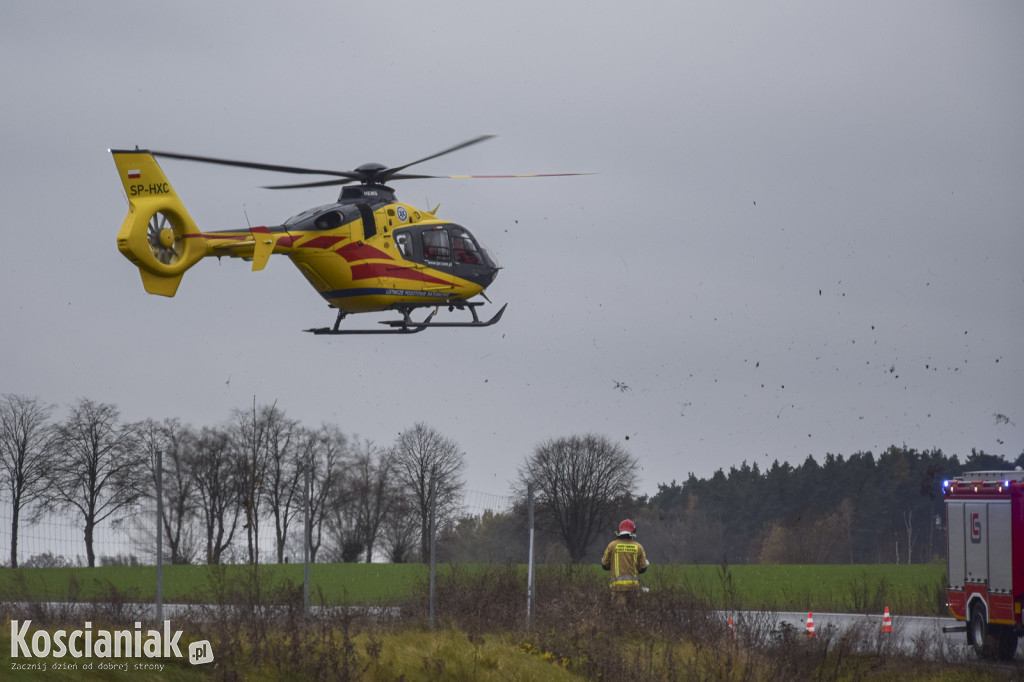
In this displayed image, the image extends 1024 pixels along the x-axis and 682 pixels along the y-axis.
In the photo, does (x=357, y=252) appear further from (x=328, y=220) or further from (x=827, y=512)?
(x=827, y=512)

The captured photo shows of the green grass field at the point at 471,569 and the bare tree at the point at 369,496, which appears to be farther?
the bare tree at the point at 369,496

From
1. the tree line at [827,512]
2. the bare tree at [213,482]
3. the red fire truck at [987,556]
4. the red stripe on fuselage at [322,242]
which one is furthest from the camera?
the tree line at [827,512]

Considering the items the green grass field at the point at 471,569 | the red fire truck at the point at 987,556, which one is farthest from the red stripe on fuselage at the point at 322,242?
the red fire truck at the point at 987,556

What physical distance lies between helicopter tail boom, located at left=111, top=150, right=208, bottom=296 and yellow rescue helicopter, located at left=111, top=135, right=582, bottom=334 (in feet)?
0.05

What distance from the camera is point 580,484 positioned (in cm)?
5562

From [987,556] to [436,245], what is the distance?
1152cm

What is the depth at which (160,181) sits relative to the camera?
66.0 ft

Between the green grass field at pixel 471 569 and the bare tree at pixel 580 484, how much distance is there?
19.8 feet

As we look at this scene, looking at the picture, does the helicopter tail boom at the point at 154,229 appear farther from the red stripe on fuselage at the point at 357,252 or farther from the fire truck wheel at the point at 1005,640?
the fire truck wheel at the point at 1005,640

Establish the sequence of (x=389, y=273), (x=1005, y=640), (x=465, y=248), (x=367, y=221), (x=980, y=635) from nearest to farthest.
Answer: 1. (x=1005, y=640)
2. (x=980, y=635)
3. (x=367, y=221)
4. (x=389, y=273)
5. (x=465, y=248)

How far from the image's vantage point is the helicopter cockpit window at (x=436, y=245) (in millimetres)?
24266

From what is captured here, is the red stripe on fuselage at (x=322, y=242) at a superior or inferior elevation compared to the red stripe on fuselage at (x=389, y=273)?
superior

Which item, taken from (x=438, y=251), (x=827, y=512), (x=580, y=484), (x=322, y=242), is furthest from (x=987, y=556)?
(x=827, y=512)

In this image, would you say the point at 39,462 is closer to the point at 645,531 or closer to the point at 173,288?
the point at 173,288
